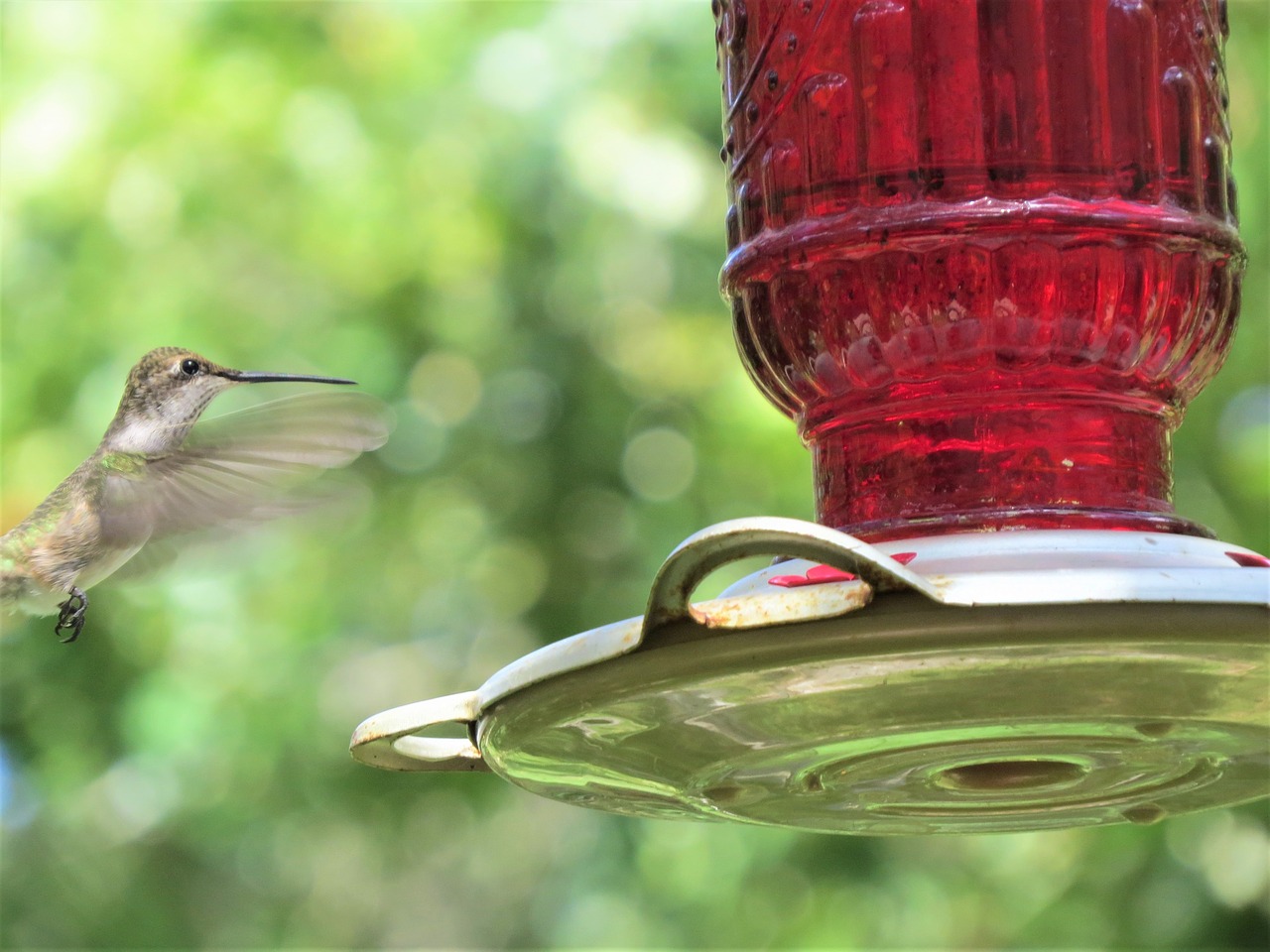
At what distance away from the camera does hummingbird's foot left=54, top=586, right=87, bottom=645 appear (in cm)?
330

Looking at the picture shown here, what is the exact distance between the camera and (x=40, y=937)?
6.94 metres

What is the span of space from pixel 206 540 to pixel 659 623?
199 centimetres

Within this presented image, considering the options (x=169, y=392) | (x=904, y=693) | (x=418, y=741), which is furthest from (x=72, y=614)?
(x=904, y=693)

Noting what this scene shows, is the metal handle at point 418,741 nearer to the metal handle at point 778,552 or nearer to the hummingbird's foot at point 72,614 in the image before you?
the metal handle at point 778,552

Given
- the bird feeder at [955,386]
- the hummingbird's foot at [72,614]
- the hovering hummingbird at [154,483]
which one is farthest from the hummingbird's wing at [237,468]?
the bird feeder at [955,386]

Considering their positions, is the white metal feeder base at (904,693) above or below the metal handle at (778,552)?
below

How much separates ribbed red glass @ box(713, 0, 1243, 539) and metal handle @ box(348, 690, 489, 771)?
443 mm

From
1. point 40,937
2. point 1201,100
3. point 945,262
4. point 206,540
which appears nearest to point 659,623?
point 945,262

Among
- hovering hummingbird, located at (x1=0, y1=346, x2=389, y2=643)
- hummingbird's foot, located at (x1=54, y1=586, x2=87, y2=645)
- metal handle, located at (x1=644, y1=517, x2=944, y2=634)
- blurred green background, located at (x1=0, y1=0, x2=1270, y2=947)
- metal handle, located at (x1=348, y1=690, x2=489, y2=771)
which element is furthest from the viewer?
blurred green background, located at (x1=0, y1=0, x2=1270, y2=947)

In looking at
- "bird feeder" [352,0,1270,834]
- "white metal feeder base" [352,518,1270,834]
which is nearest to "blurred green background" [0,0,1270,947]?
"bird feeder" [352,0,1270,834]

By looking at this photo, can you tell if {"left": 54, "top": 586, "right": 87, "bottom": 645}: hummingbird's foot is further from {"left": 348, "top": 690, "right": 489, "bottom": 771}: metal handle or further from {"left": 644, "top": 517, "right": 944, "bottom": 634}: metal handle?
{"left": 644, "top": 517, "right": 944, "bottom": 634}: metal handle

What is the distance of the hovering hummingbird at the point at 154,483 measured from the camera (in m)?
3.06

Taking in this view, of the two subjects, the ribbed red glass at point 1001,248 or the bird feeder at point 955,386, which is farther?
the ribbed red glass at point 1001,248

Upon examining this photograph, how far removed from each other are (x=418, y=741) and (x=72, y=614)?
5.34 ft
